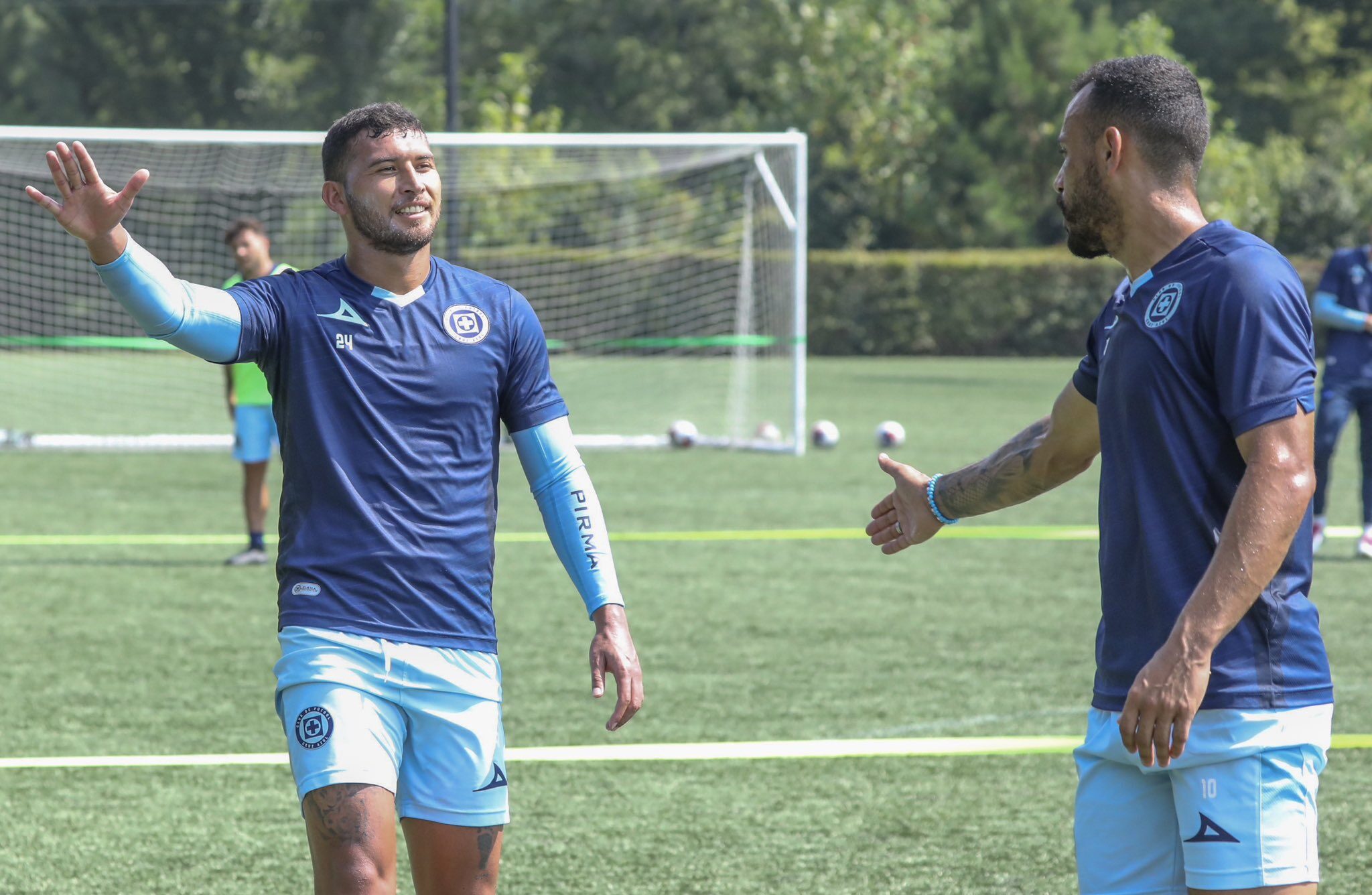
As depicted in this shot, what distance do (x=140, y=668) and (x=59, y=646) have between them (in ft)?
2.49

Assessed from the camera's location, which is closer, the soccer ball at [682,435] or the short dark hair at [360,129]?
the short dark hair at [360,129]

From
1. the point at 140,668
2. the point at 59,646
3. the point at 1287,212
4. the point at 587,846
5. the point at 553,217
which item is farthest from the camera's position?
the point at 1287,212

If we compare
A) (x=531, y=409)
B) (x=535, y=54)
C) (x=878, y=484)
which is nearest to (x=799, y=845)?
(x=531, y=409)

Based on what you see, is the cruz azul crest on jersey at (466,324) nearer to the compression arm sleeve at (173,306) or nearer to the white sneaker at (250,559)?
the compression arm sleeve at (173,306)

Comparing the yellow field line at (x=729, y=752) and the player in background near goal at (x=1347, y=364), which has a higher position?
the player in background near goal at (x=1347, y=364)

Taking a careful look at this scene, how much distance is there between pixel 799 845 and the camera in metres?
5.46

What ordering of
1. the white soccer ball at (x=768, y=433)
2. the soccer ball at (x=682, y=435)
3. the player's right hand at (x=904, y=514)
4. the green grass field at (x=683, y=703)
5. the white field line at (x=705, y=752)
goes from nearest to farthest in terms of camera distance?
the player's right hand at (x=904, y=514), the green grass field at (x=683, y=703), the white field line at (x=705, y=752), the soccer ball at (x=682, y=435), the white soccer ball at (x=768, y=433)

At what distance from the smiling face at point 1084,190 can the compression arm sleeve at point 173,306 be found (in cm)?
177

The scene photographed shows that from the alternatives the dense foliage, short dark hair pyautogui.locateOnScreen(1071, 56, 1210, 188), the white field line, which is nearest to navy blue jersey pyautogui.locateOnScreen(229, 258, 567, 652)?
short dark hair pyautogui.locateOnScreen(1071, 56, 1210, 188)

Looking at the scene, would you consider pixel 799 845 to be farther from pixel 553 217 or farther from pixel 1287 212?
pixel 1287 212

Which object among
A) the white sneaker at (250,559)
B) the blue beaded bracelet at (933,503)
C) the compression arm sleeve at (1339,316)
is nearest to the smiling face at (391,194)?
the blue beaded bracelet at (933,503)

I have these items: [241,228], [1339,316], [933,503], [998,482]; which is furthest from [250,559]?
[998,482]

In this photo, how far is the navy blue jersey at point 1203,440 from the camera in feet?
9.78

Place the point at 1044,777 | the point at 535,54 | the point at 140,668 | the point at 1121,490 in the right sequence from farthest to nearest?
the point at 535,54, the point at 140,668, the point at 1044,777, the point at 1121,490
